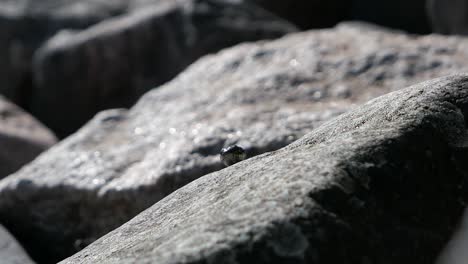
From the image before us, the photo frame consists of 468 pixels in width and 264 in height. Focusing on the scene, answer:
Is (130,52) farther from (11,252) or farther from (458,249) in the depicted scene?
(458,249)

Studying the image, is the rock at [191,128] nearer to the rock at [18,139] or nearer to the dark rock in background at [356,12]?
the rock at [18,139]

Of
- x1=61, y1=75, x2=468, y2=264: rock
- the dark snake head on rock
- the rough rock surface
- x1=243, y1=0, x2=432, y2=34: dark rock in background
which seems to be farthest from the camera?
x1=243, y1=0, x2=432, y2=34: dark rock in background

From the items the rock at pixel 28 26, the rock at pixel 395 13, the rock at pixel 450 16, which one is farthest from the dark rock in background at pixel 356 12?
the rock at pixel 28 26

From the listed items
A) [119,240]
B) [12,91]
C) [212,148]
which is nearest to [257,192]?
[119,240]

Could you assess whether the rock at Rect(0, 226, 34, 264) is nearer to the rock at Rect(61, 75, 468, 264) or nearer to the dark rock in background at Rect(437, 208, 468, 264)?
the rock at Rect(61, 75, 468, 264)

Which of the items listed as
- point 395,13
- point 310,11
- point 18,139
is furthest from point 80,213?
point 395,13

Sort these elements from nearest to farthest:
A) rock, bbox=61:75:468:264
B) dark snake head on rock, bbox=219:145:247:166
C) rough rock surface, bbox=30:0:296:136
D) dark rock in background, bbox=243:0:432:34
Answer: rock, bbox=61:75:468:264, dark snake head on rock, bbox=219:145:247:166, rough rock surface, bbox=30:0:296:136, dark rock in background, bbox=243:0:432:34

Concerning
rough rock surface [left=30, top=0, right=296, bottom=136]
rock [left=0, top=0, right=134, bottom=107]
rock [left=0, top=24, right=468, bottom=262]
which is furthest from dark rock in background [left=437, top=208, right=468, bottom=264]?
rock [left=0, top=0, right=134, bottom=107]
